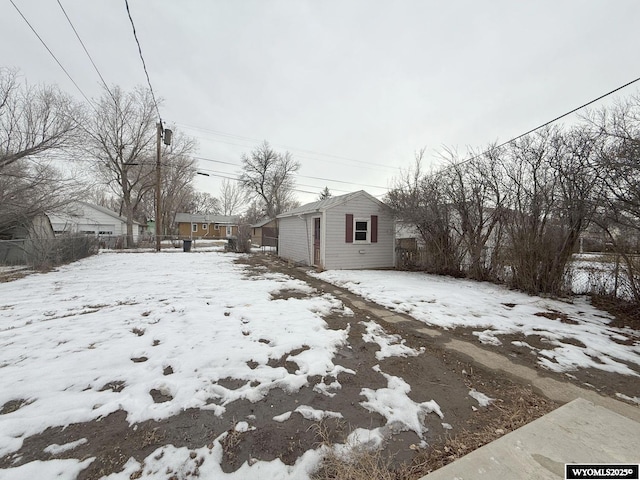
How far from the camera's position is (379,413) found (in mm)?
2117

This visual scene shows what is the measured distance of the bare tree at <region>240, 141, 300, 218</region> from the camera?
32969 millimetres

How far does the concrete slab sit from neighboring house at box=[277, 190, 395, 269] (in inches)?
330

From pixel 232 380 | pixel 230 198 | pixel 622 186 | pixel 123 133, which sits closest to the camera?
pixel 232 380

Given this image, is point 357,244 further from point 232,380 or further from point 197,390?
point 197,390

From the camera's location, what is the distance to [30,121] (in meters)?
8.17

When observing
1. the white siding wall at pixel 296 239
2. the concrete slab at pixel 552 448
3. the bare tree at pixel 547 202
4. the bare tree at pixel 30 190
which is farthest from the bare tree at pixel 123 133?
the concrete slab at pixel 552 448

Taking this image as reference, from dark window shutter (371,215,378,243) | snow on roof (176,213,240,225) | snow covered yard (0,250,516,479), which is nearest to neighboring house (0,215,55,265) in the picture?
snow covered yard (0,250,516,479)

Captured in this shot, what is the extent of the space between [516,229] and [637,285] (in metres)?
2.40

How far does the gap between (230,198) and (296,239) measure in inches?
1406

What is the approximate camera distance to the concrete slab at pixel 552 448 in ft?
4.93

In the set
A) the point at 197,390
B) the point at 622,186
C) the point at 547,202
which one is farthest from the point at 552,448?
the point at 547,202

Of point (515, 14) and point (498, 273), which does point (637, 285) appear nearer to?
point (498, 273)

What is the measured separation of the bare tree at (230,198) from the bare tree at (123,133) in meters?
20.8

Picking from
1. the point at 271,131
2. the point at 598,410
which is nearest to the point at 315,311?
the point at 598,410
